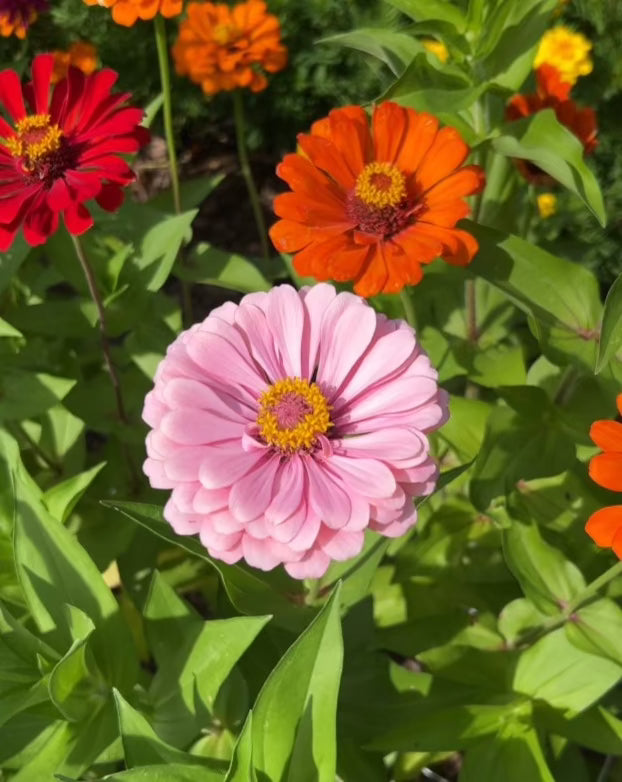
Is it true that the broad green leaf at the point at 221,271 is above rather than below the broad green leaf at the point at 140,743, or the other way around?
above

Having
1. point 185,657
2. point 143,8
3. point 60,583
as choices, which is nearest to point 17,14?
point 143,8

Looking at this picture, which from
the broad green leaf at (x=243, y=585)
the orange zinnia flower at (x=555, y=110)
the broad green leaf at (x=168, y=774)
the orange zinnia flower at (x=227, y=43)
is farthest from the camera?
the orange zinnia flower at (x=227, y=43)

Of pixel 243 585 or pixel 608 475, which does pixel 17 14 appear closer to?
pixel 243 585

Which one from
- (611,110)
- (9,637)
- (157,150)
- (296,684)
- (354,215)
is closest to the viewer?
(296,684)

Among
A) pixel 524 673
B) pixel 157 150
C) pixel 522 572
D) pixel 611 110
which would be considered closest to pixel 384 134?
pixel 522 572

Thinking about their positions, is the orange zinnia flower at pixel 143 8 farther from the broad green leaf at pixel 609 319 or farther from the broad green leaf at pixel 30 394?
the broad green leaf at pixel 609 319

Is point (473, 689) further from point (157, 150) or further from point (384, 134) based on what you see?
point (157, 150)

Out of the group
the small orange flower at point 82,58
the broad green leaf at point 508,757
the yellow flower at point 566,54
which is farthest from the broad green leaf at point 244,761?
the yellow flower at point 566,54
